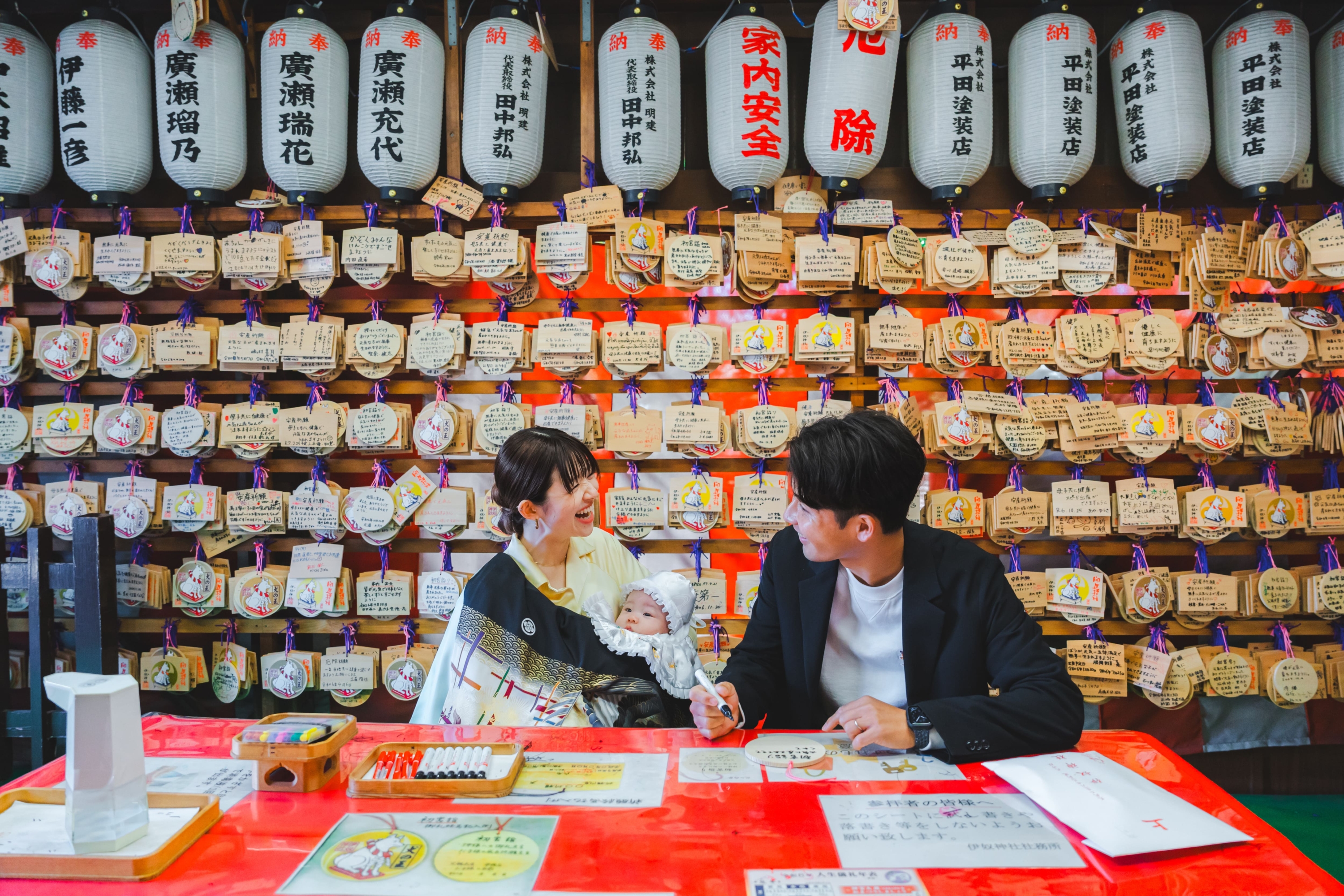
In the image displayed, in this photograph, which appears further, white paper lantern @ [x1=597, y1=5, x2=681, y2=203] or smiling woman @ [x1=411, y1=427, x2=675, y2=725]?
white paper lantern @ [x1=597, y1=5, x2=681, y2=203]

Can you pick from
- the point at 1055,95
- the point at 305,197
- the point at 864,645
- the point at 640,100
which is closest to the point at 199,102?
the point at 305,197

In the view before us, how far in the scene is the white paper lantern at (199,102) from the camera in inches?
115

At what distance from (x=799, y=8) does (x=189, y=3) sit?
96.6 inches

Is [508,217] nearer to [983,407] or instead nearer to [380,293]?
[380,293]

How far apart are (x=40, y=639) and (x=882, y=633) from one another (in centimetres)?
322

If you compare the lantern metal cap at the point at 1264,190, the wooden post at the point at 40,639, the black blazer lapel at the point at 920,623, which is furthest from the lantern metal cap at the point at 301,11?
the lantern metal cap at the point at 1264,190

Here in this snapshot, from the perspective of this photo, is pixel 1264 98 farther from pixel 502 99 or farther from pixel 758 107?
pixel 502 99

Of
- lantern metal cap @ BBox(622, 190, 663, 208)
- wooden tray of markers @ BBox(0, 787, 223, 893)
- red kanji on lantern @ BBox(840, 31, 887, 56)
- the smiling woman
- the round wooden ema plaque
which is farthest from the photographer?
lantern metal cap @ BBox(622, 190, 663, 208)

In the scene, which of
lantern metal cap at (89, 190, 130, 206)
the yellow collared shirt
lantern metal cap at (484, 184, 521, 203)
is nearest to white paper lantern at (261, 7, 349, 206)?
lantern metal cap at (484, 184, 521, 203)

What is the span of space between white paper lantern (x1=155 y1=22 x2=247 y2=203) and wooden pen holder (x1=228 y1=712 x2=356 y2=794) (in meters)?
2.57

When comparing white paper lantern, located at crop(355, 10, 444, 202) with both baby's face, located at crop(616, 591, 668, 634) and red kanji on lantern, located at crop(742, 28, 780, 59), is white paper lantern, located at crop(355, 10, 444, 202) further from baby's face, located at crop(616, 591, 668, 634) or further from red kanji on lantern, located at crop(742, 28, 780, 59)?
baby's face, located at crop(616, 591, 668, 634)

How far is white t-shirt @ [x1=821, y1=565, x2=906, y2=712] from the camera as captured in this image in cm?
182

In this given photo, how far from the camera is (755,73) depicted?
284 centimetres

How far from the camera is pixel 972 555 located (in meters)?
1.81
